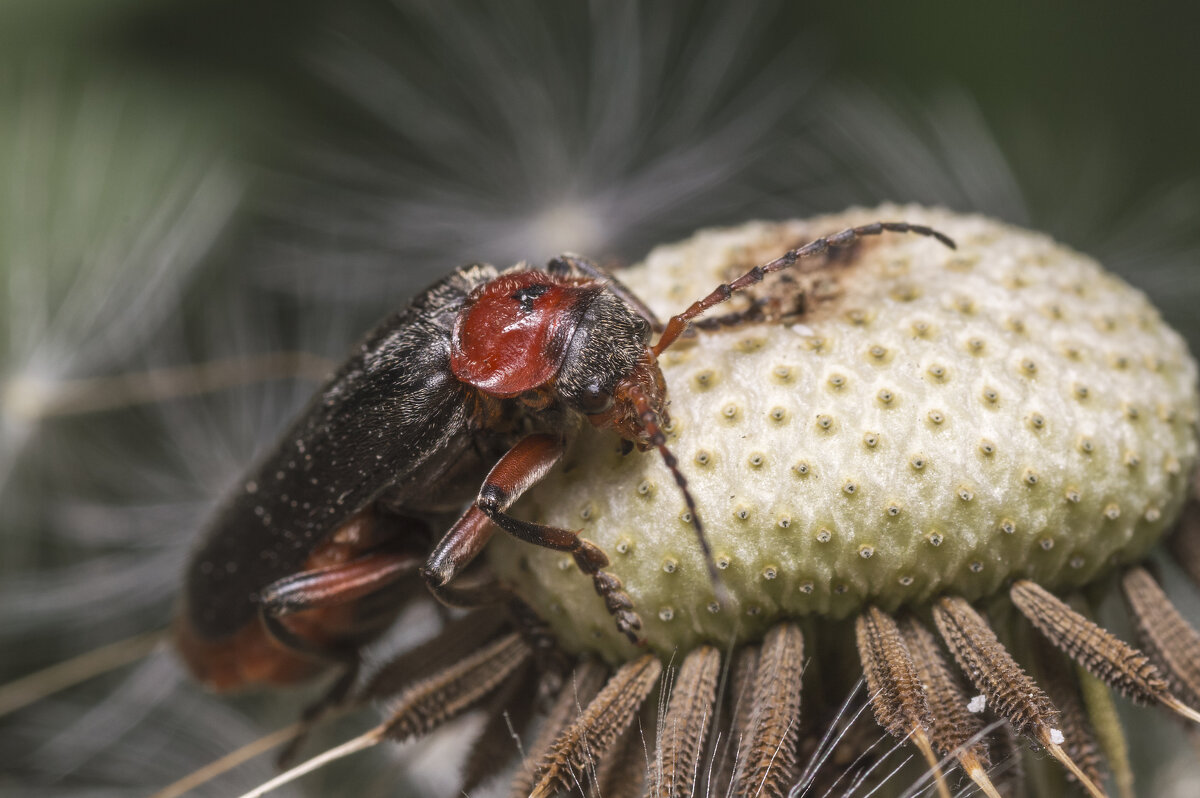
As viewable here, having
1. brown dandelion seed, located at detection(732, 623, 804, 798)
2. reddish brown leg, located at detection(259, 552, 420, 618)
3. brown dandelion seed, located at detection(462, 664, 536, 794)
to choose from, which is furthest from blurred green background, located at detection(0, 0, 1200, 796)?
brown dandelion seed, located at detection(732, 623, 804, 798)

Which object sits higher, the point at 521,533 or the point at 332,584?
the point at 332,584

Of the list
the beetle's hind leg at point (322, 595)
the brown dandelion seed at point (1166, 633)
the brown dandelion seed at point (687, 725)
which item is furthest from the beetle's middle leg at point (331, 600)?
the brown dandelion seed at point (1166, 633)

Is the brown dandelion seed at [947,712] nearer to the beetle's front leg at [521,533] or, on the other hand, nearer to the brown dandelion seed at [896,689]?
the brown dandelion seed at [896,689]

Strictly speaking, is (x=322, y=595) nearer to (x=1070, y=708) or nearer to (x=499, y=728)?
(x=499, y=728)

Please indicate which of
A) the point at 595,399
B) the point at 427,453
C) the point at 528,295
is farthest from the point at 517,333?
the point at 427,453

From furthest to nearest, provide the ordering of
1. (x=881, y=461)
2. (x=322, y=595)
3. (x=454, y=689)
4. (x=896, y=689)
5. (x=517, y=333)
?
(x=322, y=595) < (x=454, y=689) < (x=517, y=333) < (x=881, y=461) < (x=896, y=689)

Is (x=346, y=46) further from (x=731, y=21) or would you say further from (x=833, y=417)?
(x=833, y=417)
